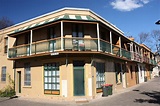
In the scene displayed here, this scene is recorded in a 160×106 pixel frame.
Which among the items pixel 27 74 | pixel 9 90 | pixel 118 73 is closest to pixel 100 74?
pixel 118 73

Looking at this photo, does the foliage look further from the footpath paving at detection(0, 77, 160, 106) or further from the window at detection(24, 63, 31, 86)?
the footpath paving at detection(0, 77, 160, 106)

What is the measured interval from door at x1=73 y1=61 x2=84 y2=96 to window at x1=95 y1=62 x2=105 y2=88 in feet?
5.62

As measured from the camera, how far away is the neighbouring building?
1598cm

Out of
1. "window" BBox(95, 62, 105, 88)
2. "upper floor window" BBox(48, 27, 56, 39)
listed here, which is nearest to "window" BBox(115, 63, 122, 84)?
"window" BBox(95, 62, 105, 88)

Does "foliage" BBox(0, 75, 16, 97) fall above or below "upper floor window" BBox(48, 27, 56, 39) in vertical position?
below

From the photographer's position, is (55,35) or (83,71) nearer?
(83,71)

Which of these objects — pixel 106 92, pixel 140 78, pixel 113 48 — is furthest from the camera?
pixel 140 78

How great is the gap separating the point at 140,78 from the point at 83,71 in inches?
809

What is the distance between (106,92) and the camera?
16922mm

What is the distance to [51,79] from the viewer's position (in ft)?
56.1

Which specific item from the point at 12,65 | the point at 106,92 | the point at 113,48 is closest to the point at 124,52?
the point at 113,48

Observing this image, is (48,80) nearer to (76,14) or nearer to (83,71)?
(83,71)

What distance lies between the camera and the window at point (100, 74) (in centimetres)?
1734

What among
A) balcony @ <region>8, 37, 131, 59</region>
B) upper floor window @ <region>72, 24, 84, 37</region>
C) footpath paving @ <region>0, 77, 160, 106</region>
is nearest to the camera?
footpath paving @ <region>0, 77, 160, 106</region>
